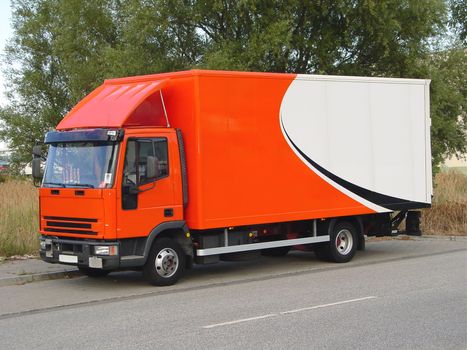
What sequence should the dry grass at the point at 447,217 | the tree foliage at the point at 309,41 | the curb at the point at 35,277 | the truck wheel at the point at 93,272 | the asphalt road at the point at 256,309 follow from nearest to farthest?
the asphalt road at the point at 256,309, the curb at the point at 35,277, the truck wheel at the point at 93,272, the dry grass at the point at 447,217, the tree foliage at the point at 309,41

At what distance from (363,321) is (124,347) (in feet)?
8.93

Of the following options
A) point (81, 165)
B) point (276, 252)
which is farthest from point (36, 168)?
point (276, 252)

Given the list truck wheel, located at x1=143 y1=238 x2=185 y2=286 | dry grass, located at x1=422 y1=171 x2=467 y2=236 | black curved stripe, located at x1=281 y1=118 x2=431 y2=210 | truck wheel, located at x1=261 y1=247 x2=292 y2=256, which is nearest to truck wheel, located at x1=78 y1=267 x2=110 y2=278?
truck wheel, located at x1=143 y1=238 x2=185 y2=286

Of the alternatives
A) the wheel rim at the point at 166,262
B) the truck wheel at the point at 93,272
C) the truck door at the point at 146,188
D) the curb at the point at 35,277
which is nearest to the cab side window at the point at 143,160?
the truck door at the point at 146,188

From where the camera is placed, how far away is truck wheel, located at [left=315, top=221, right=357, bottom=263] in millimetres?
13664

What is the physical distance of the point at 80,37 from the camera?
30484 mm

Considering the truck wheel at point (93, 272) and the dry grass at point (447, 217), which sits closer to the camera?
the truck wheel at point (93, 272)

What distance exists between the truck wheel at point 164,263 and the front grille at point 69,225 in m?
1.02

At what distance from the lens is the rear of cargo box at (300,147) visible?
11531 millimetres

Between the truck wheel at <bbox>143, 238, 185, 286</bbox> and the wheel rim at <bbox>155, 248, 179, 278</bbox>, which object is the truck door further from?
the wheel rim at <bbox>155, 248, 179, 278</bbox>

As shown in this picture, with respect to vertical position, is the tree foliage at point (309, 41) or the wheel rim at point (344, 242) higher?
the tree foliage at point (309, 41)

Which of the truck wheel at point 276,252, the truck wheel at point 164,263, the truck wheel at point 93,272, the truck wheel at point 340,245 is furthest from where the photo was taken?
the truck wheel at point 276,252

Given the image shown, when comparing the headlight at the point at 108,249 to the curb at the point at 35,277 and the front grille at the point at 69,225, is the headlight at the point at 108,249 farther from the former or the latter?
the curb at the point at 35,277

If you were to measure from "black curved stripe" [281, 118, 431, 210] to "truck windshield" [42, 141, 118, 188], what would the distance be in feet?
11.1
